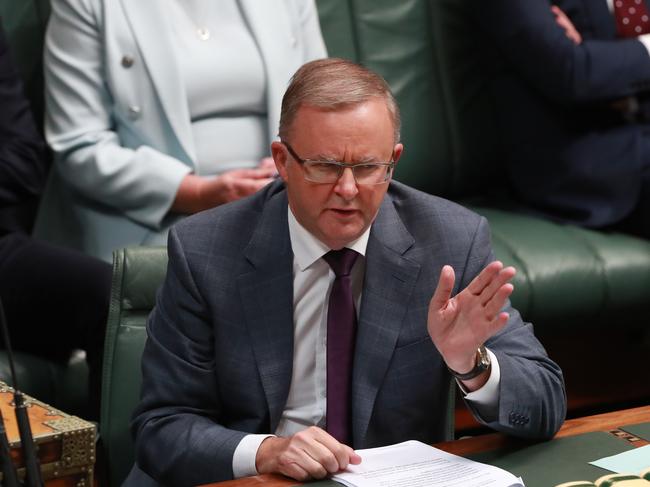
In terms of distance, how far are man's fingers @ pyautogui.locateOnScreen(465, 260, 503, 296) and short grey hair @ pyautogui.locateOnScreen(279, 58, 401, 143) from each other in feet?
0.96

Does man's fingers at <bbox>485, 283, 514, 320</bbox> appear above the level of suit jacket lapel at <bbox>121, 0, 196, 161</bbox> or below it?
below

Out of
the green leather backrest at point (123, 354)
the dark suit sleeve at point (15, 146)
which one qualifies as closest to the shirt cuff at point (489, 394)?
the green leather backrest at point (123, 354)

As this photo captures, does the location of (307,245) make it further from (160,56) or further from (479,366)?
(160,56)

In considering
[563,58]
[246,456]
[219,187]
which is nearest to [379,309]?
[246,456]

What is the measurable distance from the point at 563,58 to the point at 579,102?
130 millimetres

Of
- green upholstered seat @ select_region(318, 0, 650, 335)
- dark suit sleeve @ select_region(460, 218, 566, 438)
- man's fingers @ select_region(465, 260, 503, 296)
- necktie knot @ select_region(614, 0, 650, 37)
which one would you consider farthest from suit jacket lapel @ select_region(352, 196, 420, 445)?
necktie knot @ select_region(614, 0, 650, 37)

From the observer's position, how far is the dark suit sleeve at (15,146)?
271 cm

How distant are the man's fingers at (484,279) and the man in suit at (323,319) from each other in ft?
0.32

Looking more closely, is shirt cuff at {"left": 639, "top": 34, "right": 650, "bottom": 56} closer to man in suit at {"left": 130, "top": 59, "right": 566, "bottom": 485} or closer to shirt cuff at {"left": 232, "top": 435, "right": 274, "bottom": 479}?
man in suit at {"left": 130, "top": 59, "right": 566, "bottom": 485}

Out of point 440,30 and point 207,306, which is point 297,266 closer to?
point 207,306

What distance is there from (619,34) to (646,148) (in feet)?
1.07

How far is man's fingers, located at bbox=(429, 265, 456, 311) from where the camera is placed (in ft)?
5.23

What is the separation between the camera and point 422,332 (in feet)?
6.06

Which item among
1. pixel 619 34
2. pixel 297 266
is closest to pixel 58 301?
pixel 297 266
